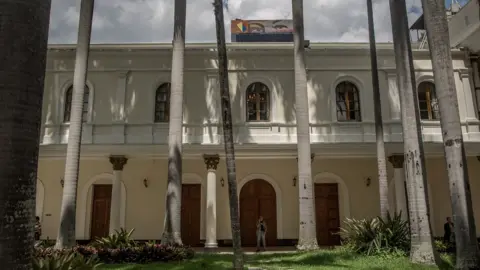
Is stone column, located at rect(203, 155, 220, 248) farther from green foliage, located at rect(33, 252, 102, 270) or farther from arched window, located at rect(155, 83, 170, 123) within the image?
green foliage, located at rect(33, 252, 102, 270)

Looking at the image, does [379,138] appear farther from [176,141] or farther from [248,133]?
[176,141]

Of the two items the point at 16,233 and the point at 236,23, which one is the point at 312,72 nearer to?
the point at 16,233

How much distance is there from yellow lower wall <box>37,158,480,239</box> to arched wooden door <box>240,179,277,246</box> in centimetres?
34

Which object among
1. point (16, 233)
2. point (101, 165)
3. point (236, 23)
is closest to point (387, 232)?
point (16, 233)

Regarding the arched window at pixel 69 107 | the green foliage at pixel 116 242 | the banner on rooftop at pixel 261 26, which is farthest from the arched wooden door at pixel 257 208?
the banner on rooftop at pixel 261 26

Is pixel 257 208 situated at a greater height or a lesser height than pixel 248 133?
lesser

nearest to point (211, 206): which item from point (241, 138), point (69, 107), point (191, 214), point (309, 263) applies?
point (191, 214)

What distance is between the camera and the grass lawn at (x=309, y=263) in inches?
386

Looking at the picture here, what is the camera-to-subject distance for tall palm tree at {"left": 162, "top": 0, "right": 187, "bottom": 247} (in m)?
12.2

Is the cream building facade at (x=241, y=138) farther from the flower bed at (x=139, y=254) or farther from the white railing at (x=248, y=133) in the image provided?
the flower bed at (x=139, y=254)

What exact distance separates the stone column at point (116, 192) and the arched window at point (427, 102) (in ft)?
42.6

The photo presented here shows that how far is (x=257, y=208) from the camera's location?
1844cm

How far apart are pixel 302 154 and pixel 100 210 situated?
10.6 meters

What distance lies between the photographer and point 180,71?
1317cm
